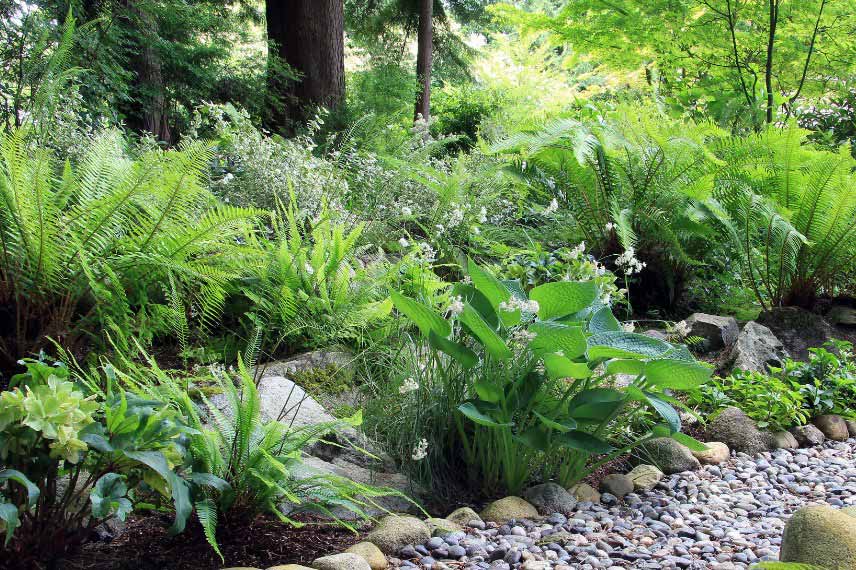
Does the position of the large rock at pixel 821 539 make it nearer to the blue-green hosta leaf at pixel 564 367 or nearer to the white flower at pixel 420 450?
the blue-green hosta leaf at pixel 564 367

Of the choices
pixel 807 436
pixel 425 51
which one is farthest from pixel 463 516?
pixel 425 51

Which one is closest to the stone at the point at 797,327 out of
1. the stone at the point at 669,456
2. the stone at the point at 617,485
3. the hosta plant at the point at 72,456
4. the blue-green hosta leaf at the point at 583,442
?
the stone at the point at 669,456

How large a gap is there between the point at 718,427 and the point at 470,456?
133 cm

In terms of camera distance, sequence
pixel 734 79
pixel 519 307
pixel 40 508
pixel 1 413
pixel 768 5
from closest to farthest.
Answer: pixel 1 413
pixel 40 508
pixel 519 307
pixel 768 5
pixel 734 79

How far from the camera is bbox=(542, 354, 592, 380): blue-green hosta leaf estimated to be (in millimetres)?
2137

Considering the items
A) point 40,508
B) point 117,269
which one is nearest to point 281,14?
→ point 117,269

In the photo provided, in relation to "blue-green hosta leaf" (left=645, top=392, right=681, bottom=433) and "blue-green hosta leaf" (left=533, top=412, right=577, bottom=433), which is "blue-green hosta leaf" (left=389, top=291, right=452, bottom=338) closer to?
"blue-green hosta leaf" (left=533, top=412, right=577, bottom=433)

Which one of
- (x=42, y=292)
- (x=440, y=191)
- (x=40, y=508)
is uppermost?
(x=440, y=191)

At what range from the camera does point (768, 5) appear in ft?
20.5

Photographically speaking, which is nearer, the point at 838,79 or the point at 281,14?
the point at 281,14

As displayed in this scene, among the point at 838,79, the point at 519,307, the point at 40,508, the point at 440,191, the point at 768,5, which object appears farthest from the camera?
the point at 838,79

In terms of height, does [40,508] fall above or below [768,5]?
below

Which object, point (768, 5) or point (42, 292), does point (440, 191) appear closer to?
point (42, 292)

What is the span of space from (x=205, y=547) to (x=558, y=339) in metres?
1.17
